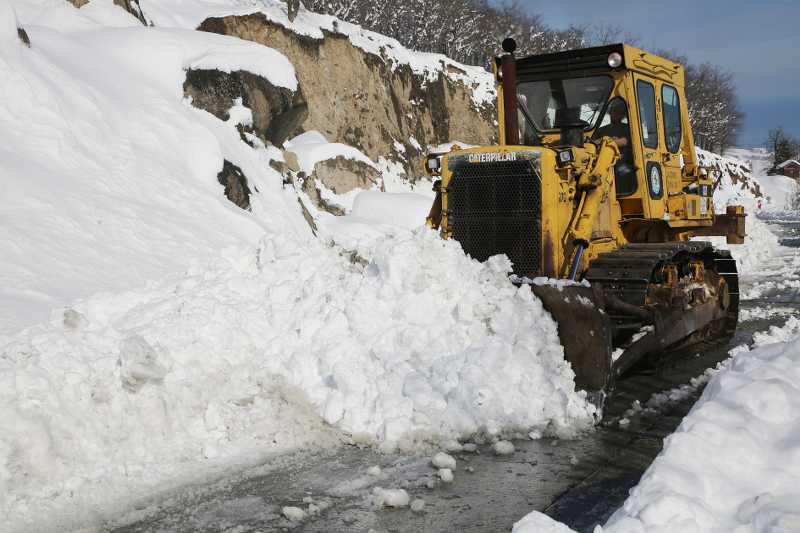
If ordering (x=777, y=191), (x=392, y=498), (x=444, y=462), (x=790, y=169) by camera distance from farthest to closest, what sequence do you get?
(x=790, y=169) → (x=777, y=191) → (x=444, y=462) → (x=392, y=498)

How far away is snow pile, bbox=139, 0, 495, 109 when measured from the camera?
23719 mm

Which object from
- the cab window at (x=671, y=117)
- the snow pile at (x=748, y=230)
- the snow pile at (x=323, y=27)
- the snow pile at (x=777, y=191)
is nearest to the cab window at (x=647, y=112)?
the cab window at (x=671, y=117)

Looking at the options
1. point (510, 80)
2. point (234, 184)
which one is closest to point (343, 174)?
point (234, 184)

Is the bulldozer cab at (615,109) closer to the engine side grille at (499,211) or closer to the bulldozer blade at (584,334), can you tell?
the engine side grille at (499,211)

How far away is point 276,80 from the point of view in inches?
713

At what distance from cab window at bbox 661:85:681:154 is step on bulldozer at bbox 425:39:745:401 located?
0.03 meters

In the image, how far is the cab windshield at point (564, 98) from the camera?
7961 millimetres

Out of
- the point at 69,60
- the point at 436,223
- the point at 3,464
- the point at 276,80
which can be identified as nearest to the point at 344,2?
the point at 276,80

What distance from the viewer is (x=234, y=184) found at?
46.9 feet

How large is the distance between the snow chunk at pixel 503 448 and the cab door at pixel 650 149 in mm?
3678

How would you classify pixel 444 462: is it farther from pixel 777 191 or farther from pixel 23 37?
pixel 777 191

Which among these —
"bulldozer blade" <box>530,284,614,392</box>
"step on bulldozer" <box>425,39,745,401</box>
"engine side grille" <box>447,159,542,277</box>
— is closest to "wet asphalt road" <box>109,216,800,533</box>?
"bulldozer blade" <box>530,284,614,392</box>

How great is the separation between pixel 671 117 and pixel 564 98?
1.65 metres

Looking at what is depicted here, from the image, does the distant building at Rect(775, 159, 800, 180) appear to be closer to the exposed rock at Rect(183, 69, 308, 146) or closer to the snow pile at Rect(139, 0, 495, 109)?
the snow pile at Rect(139, 0, 495, 109)
